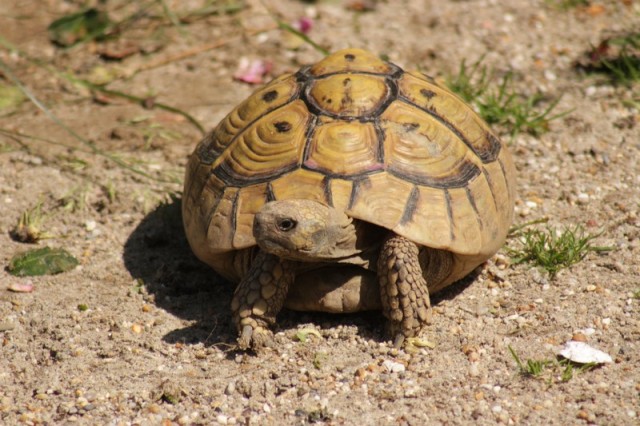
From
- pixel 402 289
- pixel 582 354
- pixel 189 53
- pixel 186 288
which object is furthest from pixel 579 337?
pixel 189 53

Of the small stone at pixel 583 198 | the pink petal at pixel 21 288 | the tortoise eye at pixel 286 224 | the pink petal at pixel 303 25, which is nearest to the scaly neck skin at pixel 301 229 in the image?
the tortoise eye at pixel 286 224

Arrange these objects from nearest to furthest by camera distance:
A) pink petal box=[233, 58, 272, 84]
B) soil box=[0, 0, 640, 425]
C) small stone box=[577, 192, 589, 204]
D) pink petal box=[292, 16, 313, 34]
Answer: soil box=[0, 0, 640, 425], small stone box=[577, 192, 589, 204], pink petal box=[233, 58, 272, 84], pink petal box=[292, 16, 313, 34]

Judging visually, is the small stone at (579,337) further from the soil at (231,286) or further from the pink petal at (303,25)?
the pink petal at (303,25)

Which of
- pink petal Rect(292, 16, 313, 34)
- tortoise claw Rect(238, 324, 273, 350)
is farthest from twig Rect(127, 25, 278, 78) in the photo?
tortoise claw Rect(238, 324, 273, 350)

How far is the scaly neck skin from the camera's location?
3262 millimetres

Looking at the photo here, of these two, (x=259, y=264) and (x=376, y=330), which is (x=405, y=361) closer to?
(x=376, y=330)

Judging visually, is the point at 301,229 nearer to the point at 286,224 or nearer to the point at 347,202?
the point at 286,224

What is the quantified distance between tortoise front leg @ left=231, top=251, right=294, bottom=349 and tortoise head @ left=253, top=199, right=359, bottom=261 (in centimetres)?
15

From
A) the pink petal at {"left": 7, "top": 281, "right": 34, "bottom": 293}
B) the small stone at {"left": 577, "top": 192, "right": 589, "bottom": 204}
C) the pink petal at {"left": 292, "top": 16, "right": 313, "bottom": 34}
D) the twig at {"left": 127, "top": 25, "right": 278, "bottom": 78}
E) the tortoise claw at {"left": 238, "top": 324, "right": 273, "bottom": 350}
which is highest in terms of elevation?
the pink petal at {"left": 292, "top": 16, "right": 313, "bottom": 34}

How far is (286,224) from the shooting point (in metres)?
3.26

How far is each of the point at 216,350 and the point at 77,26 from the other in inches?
140

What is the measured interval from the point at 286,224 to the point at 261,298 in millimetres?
415

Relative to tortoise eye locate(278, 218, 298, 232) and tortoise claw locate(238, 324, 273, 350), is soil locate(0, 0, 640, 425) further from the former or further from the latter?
tortoise eye locate(278, 218, 298, 232)

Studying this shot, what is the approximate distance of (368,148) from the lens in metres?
3.54
